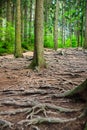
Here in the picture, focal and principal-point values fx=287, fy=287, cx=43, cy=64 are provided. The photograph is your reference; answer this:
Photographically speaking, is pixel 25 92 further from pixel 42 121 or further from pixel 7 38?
pixel 7 38

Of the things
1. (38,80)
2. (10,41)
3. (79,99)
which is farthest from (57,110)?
(10,41)

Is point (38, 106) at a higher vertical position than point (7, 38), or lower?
lower

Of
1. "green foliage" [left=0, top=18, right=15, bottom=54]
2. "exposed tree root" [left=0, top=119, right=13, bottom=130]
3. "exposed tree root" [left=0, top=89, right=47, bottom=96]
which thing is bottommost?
"exposed tree root" [left=0, top=119, right=13, bottom=130]

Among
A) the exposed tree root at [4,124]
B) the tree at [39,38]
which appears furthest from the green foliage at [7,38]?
the exposed tree root at [4,124]

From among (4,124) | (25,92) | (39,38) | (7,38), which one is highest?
(39,38)

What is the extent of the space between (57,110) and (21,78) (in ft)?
14.7

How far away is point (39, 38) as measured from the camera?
1195 centimetres

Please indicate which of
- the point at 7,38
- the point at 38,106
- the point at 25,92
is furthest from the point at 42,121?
the point at 7,38

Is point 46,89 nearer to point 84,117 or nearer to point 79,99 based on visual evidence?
point 79,99

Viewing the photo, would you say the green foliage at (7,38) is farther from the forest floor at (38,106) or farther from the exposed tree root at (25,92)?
the exposed tree root at (25,92)

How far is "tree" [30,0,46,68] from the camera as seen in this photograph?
11.8m

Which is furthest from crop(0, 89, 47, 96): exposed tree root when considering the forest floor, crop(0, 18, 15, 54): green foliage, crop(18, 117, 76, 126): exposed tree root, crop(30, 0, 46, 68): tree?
crop(0, 18, 15, 54): green foliage

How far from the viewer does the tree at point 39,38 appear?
463 inches

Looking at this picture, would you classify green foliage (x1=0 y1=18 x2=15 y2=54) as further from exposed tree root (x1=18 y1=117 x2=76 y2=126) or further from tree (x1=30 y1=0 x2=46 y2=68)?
exposed tree root (x1=18 y1=117 x2=76 y2=126)
